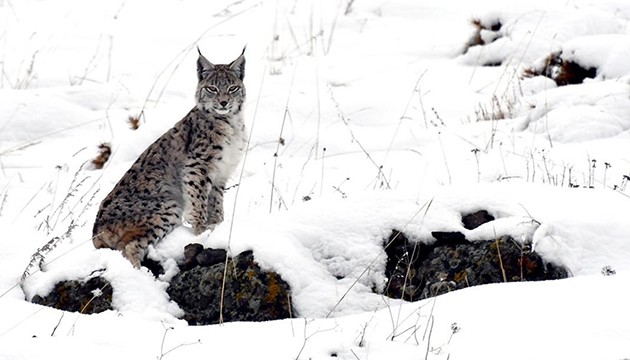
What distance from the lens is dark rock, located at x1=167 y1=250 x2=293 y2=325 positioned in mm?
4922

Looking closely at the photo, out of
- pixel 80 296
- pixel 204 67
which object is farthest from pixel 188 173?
pixel 80 296

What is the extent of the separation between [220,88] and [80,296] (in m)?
2.32

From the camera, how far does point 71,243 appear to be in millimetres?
5762

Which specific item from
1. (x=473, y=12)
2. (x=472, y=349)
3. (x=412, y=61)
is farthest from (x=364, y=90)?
(x=472, y=349)

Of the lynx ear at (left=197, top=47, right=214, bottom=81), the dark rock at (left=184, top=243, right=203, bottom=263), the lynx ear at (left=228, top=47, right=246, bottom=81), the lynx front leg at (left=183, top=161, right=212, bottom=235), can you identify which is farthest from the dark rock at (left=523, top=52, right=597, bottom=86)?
the dark rock at (left=184, top=243, right=203, bottom=263)

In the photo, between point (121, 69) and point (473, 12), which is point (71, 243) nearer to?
point (121, 69)

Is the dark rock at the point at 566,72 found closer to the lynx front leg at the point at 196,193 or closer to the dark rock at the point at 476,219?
the lynx front leg at the point at 196,193

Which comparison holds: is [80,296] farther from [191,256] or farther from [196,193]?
[196,193]

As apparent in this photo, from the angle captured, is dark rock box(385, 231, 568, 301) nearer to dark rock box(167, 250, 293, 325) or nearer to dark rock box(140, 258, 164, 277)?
dark rock box(167, 250, 293, 325)

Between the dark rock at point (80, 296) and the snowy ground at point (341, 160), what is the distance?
5 cm

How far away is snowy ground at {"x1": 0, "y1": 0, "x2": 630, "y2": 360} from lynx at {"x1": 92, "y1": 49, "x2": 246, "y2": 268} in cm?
27

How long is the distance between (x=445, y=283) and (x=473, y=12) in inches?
289

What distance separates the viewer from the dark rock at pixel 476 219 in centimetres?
518

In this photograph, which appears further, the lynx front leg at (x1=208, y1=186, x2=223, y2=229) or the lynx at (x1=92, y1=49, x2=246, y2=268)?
the lynx front leg at (x1=208, y1=186, x2=223, y2=229)
